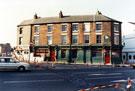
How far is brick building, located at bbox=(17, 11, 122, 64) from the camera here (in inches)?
1156

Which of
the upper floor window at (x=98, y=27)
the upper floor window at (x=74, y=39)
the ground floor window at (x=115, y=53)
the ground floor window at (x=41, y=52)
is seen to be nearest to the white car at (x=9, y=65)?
→ the ground floor window at (x=41, y=52)

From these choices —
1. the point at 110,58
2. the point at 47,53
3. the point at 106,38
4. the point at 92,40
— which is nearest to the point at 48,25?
the point at 47,53

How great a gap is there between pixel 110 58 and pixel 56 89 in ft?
76.1

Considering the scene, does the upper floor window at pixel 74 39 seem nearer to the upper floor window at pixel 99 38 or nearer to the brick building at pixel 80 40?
the brick building at pixel 80 40

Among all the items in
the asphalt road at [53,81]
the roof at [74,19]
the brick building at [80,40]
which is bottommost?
the asphalt road at [53,81]

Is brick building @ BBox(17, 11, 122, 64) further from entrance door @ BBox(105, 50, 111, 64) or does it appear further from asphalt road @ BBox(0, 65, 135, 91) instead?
asphalt road @ BBox(0, 65, 135, 91)

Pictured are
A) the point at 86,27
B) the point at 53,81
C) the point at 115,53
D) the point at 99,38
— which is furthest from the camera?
the point at 86,27

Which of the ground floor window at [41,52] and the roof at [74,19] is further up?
the roof at [74,19]

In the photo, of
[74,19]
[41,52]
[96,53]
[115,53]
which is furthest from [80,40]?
[41,52]

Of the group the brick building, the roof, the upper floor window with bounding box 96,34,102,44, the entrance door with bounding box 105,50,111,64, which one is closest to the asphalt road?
the entrance door with bounding box 105,50,111,64

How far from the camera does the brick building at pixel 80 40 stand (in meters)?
29.4

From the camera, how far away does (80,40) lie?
30.5 meters

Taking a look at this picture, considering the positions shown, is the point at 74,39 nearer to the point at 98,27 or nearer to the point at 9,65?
the point at 98,27

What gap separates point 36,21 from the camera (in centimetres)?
3494
